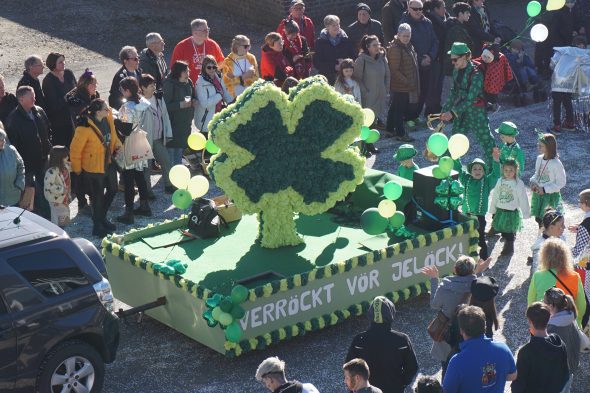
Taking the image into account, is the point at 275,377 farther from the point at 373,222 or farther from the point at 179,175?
the point at 179,175

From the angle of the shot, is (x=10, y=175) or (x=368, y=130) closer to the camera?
(x=10, y=175)

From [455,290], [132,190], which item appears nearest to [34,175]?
[132,190]

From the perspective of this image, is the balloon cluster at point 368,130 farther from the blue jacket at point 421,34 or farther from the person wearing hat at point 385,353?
the blue jacket at point 421,34

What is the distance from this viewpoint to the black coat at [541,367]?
8133 mm

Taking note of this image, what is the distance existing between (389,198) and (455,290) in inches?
106

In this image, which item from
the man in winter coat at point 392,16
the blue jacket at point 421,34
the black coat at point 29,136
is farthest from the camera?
the man in winter coat at point 392,16

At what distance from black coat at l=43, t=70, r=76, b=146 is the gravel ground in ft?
3.82

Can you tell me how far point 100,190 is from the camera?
13.2 m

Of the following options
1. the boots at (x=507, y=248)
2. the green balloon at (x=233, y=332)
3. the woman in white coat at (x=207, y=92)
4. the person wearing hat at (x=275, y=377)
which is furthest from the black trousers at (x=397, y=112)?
the person wearing hat at (x=275, y=377)

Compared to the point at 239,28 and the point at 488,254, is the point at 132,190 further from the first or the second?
the point at 239,28

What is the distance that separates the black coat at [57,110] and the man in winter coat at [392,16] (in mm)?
6703

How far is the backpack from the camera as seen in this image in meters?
11.6

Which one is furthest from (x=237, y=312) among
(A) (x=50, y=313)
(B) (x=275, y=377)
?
(B) (x=275, y=377)

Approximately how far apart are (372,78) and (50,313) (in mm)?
8757
